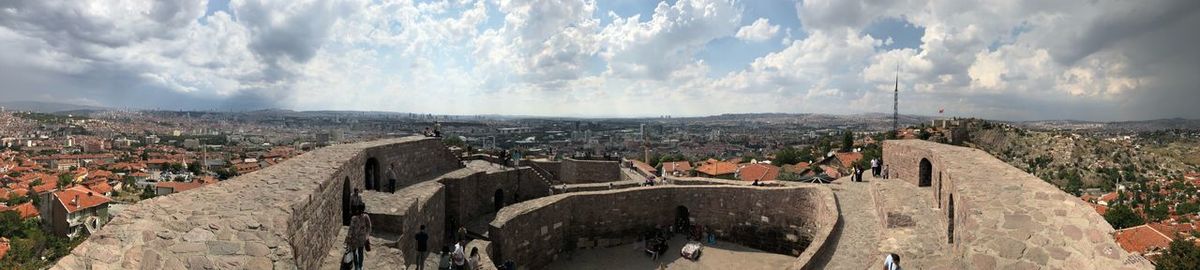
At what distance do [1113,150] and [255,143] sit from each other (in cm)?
15377

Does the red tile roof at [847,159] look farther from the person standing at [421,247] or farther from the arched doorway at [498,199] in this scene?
the person standing at [421,247]

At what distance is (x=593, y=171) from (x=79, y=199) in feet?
141

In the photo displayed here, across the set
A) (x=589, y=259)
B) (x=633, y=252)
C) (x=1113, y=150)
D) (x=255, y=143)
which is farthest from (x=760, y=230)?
(x=255, y=143)

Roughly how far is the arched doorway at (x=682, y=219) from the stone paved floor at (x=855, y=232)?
480cm

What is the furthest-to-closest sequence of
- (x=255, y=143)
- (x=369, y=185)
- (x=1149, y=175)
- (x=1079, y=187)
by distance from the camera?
(x=255, y=143) < (x=1149, y=175) < (x=1079, y=187) < (x=369, y=185)

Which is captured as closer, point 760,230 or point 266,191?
point 266,191

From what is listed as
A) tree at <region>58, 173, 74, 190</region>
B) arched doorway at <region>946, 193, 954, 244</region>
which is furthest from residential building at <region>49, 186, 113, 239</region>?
arched doorway at <region>946, 193, 954, 244</region>

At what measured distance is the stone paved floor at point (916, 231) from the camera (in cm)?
921

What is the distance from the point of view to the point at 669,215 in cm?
1920

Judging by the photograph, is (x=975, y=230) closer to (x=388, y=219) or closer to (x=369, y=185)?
(x=388, y=219)

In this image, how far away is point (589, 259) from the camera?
55.8ft

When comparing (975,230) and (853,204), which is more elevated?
(975,230)

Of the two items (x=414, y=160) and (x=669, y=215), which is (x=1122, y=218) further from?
(x=414, y=160)

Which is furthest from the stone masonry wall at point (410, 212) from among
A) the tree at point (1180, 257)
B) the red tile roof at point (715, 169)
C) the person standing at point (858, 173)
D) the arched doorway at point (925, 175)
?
A: the tree at point (1180, 257)
